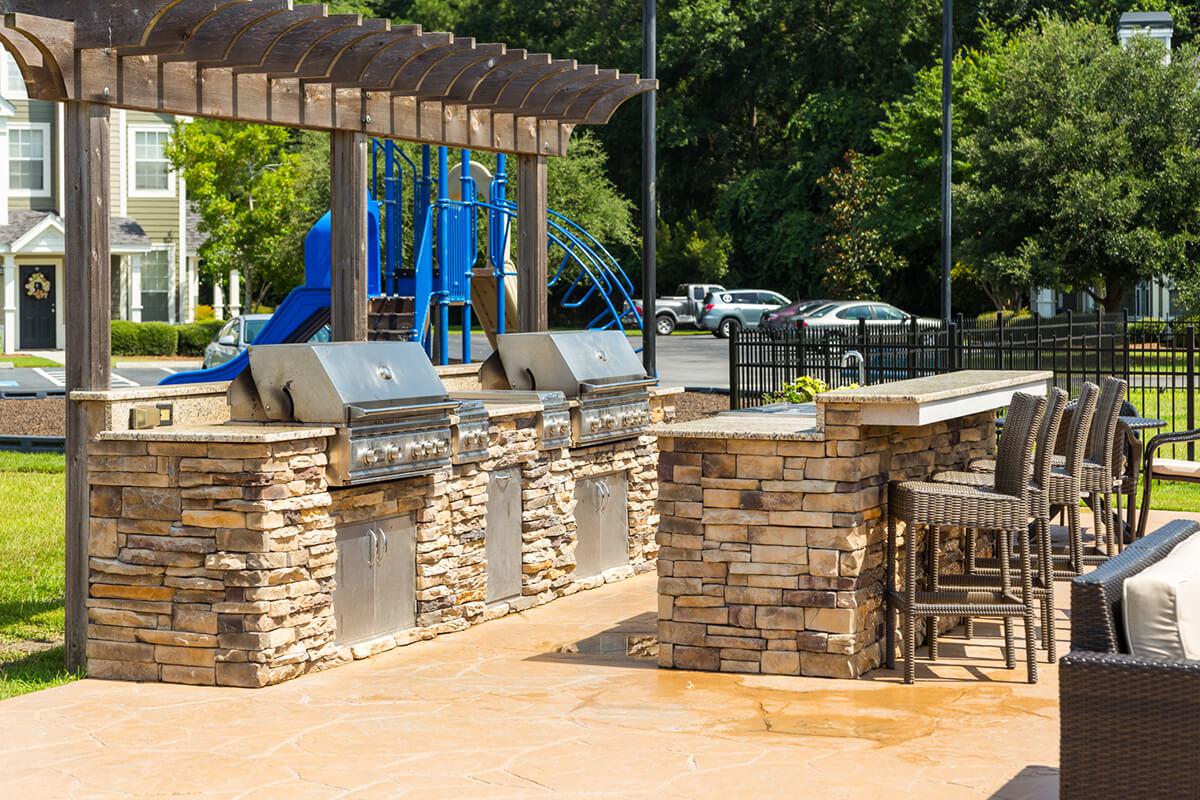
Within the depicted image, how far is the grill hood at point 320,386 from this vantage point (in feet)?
25.2

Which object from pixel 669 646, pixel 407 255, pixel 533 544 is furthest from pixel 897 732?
pixel 407 255

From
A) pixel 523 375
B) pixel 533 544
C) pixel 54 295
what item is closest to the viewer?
pixel 533 544

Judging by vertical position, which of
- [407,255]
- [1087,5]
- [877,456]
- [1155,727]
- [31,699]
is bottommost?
[31,699]

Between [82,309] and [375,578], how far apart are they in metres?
2.00

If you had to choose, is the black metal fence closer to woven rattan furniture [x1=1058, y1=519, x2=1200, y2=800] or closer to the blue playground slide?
the blue playground slide

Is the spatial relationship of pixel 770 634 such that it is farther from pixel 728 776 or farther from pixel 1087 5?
pixel 1087 5

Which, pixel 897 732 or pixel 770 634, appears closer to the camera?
pixel 897 732

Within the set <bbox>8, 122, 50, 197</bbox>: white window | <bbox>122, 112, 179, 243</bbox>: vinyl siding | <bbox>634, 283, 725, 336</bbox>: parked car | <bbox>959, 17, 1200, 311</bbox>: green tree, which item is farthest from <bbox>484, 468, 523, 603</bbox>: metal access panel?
<bbox>122, 112, 179, 243</bbox>: vinyl siding

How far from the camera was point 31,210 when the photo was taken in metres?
40.9

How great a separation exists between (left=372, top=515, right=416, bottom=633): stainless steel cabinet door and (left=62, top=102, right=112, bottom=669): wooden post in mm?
1467

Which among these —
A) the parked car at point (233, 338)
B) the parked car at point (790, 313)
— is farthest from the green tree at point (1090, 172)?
the parked car at point (233, 338)

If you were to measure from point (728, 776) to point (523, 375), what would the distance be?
16.7 feet

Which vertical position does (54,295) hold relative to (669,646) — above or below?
above

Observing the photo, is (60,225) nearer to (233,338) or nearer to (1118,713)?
(233,338)
